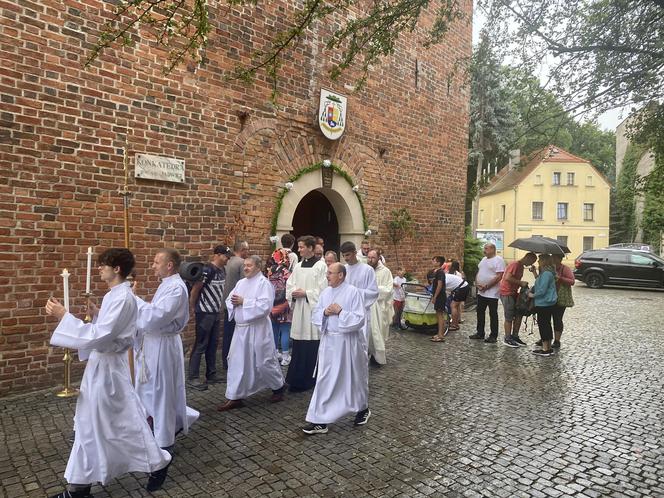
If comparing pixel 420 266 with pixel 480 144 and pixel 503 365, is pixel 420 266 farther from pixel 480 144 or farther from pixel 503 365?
pixel 480 144

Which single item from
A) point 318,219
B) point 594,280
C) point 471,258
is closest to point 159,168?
point 318,219

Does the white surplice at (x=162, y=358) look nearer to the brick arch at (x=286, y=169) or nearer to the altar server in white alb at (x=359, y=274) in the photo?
the altar server in white alb at (x=359, y=274)

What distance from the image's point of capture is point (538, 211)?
37.8 meters

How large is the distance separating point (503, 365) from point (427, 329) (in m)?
2.46

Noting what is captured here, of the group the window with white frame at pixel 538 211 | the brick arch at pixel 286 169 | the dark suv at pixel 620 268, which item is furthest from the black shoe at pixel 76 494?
the window with white frame at pixel 538 211

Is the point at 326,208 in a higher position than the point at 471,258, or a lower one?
higher

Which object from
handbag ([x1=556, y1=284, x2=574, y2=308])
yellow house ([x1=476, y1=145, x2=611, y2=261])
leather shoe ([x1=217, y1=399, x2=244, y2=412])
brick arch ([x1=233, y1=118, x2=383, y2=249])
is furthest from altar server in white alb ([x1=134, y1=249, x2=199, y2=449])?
yellow house ([x1=476, y1=145, x2=611, y2=261])

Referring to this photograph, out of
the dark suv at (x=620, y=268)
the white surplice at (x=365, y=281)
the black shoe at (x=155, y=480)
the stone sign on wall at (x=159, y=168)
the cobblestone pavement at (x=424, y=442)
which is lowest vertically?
the cobblestone pavement at (x=424, y=442)

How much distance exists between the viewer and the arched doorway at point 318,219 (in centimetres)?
1006

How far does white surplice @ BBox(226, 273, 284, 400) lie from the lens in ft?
16.3

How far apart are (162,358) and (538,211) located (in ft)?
127

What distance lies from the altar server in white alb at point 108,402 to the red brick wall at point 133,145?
104 inches

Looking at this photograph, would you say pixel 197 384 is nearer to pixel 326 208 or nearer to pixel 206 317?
pixel 206 317

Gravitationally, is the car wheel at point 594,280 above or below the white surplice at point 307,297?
below
